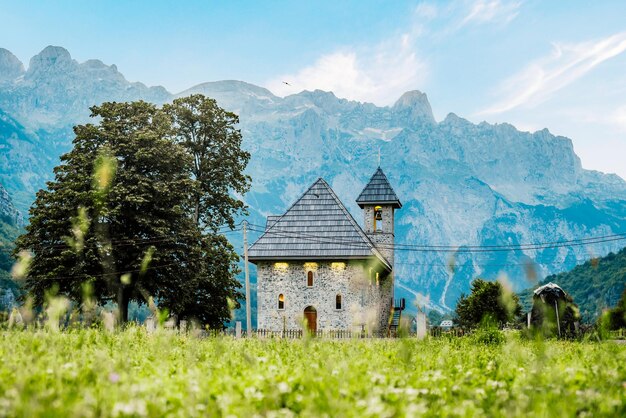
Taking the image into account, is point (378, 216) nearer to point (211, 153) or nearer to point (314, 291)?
point (314, 291)

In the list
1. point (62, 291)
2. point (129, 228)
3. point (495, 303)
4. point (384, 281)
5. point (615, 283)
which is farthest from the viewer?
point (615, 283)

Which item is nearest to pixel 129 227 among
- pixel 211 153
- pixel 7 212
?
pixel 211 153

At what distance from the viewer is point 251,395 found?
18.2ft

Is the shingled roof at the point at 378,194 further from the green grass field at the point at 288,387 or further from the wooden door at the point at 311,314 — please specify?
the green grass field at the point at 288,387

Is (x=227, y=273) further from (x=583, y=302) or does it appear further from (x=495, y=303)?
(x=583, y=302)

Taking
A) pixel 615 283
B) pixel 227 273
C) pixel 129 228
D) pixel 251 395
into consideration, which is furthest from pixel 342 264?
pixel 615 283

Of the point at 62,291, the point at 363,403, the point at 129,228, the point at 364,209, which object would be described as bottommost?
the point at 363,403

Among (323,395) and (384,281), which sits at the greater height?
(384,281)

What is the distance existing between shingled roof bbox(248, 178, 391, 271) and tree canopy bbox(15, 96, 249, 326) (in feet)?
7.95

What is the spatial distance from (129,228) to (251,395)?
28.3m

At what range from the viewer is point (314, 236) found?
123 feet

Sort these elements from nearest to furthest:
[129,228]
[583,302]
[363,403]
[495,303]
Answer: [363,403] < [129,228] < [495,303] < [583,302]

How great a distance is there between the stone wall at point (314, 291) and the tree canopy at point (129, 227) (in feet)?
6.82

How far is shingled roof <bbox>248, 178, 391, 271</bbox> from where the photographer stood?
3634cm
